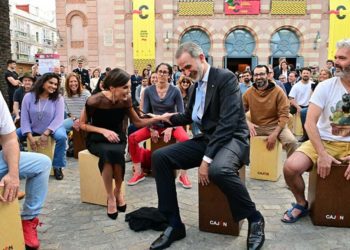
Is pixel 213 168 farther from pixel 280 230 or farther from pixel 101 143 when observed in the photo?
pixel 101 143

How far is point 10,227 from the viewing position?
2643mm

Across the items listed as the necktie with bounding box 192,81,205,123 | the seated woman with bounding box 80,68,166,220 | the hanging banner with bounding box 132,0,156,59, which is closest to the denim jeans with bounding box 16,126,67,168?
the seated woman with bounding box 80,68,166,220

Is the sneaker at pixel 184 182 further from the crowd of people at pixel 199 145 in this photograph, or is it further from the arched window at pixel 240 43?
the arched window at pixel 240 43

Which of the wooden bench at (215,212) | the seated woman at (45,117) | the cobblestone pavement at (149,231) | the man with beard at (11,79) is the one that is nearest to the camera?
the cobblestone pavement at (149,231)

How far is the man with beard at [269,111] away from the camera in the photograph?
5.02 meters

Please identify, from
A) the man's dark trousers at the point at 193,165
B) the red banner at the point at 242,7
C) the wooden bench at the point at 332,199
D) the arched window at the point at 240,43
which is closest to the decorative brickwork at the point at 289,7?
the red banner at the point at 242,7

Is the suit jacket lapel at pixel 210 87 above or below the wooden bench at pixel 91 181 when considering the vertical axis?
above

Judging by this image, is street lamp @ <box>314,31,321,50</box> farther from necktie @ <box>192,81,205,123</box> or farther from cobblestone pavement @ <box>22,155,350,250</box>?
necktie @ <box>192,81,205,123</box>

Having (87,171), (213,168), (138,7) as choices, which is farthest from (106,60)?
(213,168)

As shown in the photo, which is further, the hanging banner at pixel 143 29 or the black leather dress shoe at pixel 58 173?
the hanging banner at pixel 143 29

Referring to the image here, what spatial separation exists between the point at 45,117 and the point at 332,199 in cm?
395

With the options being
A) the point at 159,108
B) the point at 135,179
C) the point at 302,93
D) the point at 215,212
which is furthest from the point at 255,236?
the point at 302,93

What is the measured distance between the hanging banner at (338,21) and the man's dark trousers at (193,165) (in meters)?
19.4

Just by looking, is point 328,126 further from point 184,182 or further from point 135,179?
point 135,179
